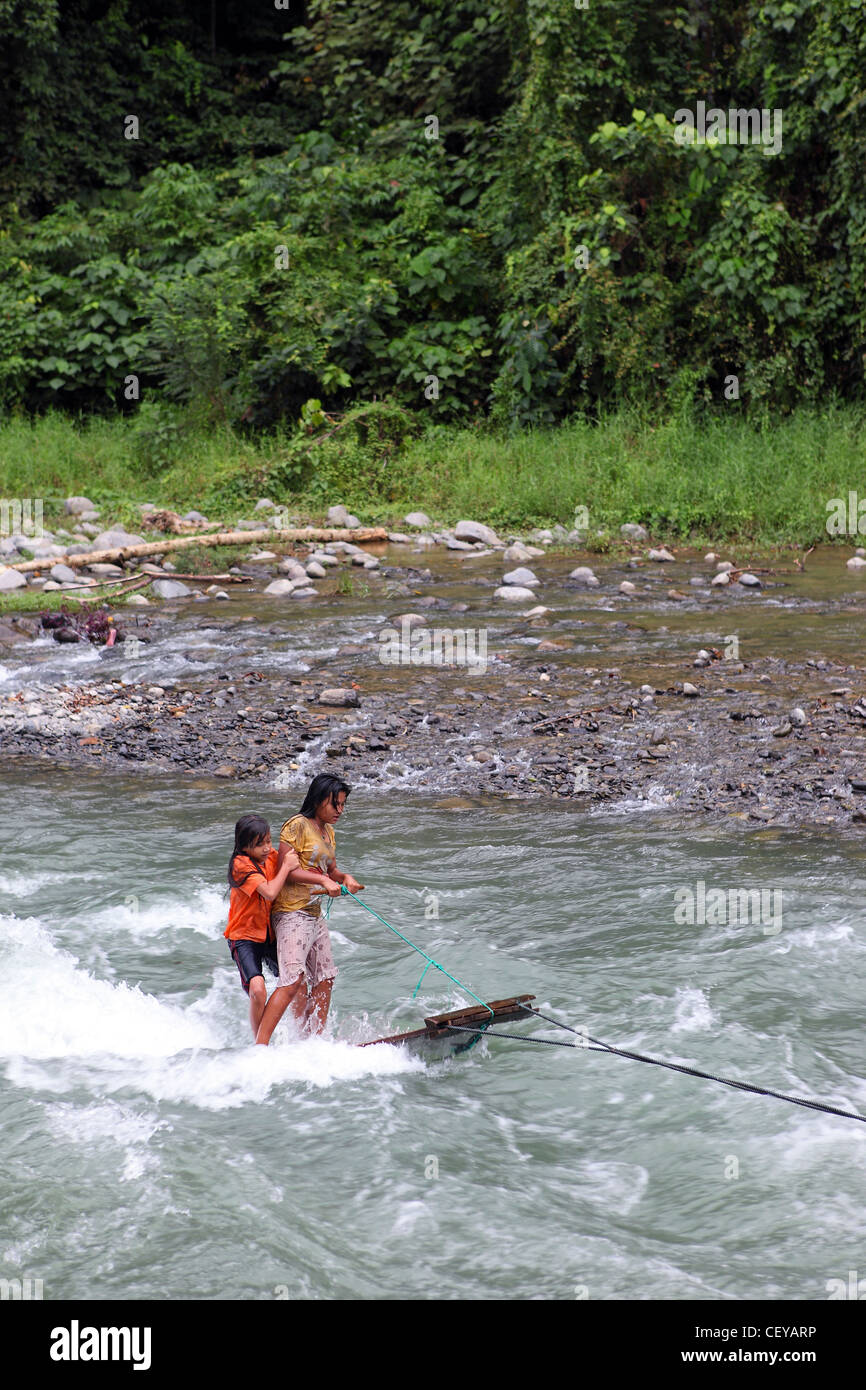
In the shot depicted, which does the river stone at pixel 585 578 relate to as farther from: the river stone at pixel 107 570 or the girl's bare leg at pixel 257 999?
the girl's bare leg at pixel 257 999

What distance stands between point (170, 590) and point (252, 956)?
7.52 m

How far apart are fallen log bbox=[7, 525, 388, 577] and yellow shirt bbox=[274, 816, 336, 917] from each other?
8.16 meters

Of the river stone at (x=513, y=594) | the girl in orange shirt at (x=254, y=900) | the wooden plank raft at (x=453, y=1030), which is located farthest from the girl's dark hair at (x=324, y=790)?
the river stone at (x=513, y=594)

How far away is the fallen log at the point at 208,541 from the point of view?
40.3ft

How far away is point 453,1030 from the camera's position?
4457 millimetres

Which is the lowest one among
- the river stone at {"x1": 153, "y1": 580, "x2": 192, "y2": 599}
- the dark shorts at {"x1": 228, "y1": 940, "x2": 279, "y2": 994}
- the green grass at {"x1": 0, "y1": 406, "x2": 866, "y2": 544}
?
the dark shorts at {"x1": 228, "y1": 940, "x2": 279, "y2": 994}

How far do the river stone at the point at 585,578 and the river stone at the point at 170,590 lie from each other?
347cm

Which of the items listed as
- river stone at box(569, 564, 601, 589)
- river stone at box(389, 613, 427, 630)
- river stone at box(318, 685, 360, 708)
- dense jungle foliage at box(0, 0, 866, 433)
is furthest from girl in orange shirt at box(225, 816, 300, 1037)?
dense jungle foliage at box(0, 0, 866, 433)

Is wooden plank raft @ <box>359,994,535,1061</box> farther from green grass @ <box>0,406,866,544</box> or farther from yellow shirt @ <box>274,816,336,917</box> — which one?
green grass @ <box>0,406,866,544</box>

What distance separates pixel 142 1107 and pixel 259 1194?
2.21 ft

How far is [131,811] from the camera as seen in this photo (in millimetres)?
6875

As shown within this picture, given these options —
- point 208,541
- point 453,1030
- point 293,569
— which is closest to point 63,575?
point 208,541

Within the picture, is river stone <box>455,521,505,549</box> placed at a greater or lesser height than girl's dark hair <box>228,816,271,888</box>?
greater

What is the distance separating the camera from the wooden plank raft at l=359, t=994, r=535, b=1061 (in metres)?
4.45
